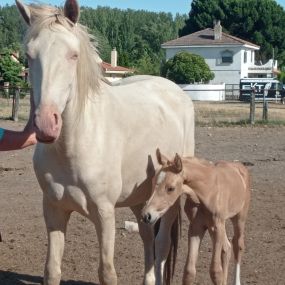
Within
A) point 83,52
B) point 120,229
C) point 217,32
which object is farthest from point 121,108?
point 217,32

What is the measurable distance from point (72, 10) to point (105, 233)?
1307 millimetres

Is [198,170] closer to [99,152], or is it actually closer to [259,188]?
[99,152]

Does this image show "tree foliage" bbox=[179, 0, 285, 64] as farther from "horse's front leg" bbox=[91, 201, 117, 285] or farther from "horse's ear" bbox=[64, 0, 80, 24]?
"horse's ear" bbox=[64, 0, 80, 24]

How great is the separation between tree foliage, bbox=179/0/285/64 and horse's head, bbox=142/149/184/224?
69.9 m

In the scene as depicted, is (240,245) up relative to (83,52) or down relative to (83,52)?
down

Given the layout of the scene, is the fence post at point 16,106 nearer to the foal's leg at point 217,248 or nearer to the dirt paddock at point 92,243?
the dirt paddock at point 92,243

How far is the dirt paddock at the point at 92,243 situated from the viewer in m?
5.35

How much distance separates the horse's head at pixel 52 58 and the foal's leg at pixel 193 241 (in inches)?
48.4

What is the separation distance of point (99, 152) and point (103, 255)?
619 mm

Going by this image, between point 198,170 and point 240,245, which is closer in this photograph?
point 198,170

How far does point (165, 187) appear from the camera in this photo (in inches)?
155

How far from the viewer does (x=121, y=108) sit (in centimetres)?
431

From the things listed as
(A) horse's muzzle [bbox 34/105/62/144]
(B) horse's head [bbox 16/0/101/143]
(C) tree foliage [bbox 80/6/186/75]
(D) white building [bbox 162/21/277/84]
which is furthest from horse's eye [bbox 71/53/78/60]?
(C) tree foliage [bbox 80/6/186/75]

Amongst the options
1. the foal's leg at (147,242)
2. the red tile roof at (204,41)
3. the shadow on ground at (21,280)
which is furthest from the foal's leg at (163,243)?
the red tile roof at (204,41)
